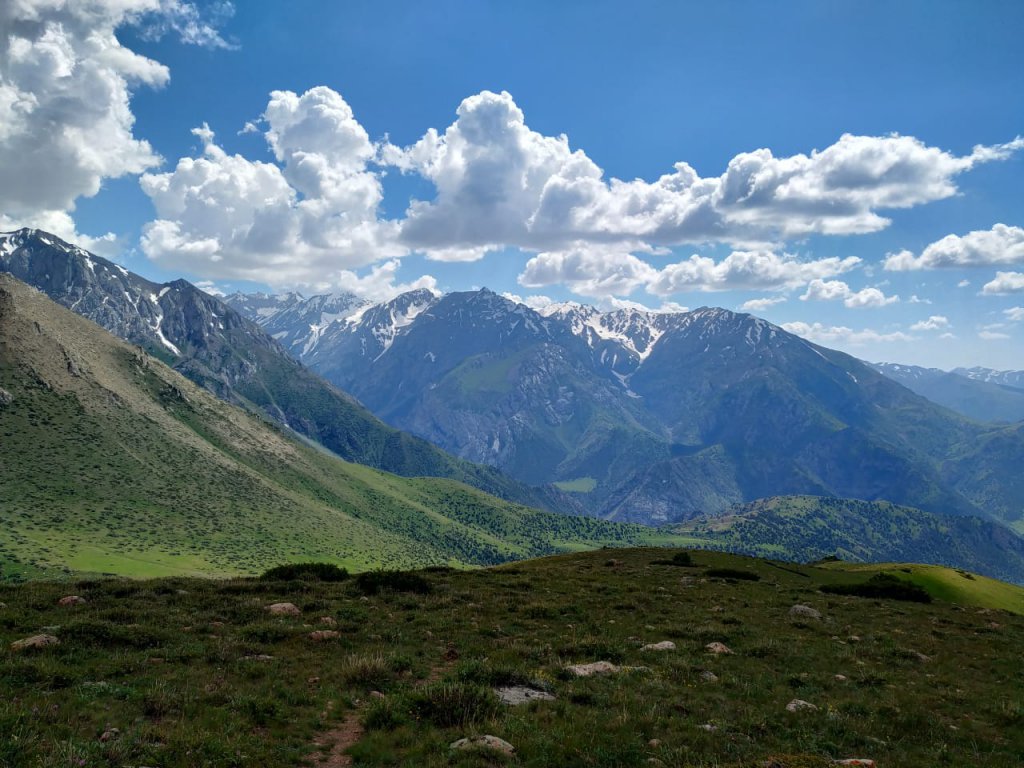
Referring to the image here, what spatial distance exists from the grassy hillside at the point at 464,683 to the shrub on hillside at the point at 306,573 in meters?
3.02

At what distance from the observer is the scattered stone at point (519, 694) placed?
57.3 feet

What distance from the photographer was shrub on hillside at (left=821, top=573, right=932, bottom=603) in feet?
159

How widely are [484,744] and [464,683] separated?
3844 millimetres

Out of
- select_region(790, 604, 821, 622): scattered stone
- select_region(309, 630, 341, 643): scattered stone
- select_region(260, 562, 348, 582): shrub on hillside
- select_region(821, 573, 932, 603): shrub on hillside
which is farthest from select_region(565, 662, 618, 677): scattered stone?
select_region(821, 573, 932, 603): shrub on hillside

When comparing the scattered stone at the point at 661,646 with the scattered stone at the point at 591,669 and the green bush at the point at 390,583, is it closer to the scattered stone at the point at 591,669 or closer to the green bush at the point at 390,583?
the scattered stone at the point at 591,669

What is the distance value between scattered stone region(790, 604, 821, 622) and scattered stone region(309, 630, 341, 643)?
28.5 m

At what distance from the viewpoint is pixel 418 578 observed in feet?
124

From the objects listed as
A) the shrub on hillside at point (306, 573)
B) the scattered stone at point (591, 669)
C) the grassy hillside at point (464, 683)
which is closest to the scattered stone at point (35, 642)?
the grassy hillside at point (464, 683)

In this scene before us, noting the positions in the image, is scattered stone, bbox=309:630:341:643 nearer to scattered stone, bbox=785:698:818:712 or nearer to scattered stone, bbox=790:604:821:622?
scattered stone, bbox=785:698:818:712

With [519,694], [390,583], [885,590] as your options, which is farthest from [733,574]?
[519,694]

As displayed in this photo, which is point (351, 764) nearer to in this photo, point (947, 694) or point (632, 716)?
point (632, 716)

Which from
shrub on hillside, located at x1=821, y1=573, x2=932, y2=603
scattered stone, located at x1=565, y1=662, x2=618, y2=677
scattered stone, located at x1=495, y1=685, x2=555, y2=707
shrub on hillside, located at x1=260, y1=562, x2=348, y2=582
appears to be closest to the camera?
scattered stone, located at x1=495, y1=685, x2=555, y2=707

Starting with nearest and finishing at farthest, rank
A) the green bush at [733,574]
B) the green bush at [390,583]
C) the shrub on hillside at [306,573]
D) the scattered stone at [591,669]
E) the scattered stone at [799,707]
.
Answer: the scattered stone at [799,707] → the scattered stone at [591,669] → the green bush at [390,583] → the shrub on hillside at [306,573] → the green bush at [733,574]

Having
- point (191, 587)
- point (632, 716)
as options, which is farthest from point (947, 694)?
point (191, 587)
